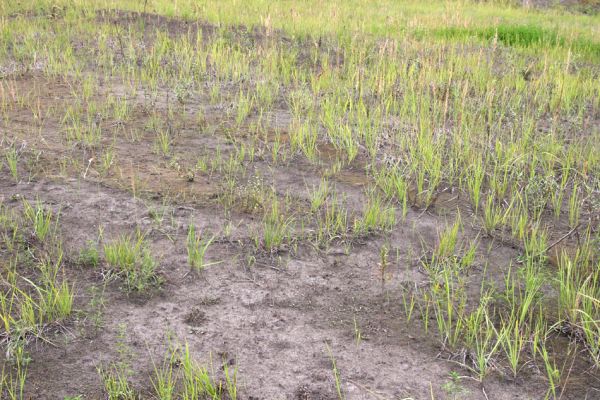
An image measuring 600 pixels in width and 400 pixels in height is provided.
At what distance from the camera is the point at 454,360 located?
2.76m

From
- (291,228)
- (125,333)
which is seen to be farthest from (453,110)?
(125,333)

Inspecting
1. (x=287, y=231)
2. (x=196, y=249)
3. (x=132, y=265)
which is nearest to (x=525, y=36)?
(x=287, y=231)

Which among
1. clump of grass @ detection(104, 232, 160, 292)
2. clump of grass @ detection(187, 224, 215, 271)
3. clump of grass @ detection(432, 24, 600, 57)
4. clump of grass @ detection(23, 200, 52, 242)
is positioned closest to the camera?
clump of grass @ detection(104, 232, 160, 292)

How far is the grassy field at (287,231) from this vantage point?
2.68 metres

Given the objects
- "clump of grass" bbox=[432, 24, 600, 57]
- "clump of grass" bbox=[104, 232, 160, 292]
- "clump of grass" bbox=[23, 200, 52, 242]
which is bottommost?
"clump of grass" bbox=[104, 232, 160, 292]

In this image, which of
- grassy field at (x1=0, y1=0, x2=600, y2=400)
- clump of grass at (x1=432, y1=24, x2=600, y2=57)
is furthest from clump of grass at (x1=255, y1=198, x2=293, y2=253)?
clump of grass at (x1=432, y1=24, x2=600, y2=57)

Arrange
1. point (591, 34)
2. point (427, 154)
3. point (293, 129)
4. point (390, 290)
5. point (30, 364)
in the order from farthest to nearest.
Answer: point (591, 34) → point (293, 129) → point (427, 154) → point (390, 290) → point (30, 364)

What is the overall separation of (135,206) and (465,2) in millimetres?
11281

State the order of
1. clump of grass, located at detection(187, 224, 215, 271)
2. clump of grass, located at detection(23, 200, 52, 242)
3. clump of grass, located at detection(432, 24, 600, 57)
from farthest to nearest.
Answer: clump of grass, located at detection(432, 24, 600, 57) → clump of grass, located at detection(23, 200, 52, 242) → clump of grass, located at detection(187, 224, 215, 271)

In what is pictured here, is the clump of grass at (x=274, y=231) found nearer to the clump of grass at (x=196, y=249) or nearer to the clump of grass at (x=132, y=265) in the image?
the clump of grass at (x=196, y=249)

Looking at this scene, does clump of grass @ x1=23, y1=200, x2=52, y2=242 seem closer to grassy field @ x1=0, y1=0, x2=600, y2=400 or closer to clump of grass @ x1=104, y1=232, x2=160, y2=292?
grassy field @ x1=0, y1=0, x2=600, y2=400

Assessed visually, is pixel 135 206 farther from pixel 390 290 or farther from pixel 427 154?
pixel 427 154

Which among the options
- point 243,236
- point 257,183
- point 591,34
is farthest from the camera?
point 591,34

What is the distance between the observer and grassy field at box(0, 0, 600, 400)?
2.68 metres
